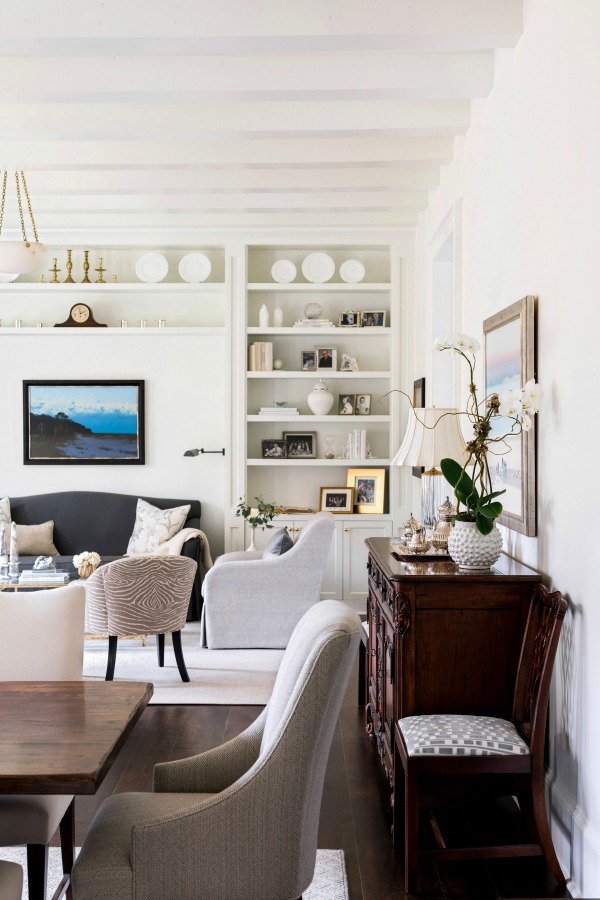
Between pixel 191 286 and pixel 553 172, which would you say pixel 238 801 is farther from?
pixel 191 286

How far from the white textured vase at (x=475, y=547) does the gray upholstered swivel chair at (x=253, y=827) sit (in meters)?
1.06

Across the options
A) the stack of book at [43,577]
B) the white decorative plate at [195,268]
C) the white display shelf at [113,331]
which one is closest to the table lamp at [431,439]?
the stack of book at [43,577]

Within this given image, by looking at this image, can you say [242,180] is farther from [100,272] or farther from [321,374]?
[100,272]

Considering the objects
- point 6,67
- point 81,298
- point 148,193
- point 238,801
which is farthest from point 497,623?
point 81,298

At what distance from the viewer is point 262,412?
693 cm

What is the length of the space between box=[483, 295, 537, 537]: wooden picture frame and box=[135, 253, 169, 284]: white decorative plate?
→ 3875 mm

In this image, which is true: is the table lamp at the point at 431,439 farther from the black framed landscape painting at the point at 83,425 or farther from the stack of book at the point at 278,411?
the black framed landscape painting at the point at 83,425

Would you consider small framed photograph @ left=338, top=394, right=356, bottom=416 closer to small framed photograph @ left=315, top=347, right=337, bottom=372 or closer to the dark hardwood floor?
small framed photograph @ left=315, top=347, right=337, bottom=372

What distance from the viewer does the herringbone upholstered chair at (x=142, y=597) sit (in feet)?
15.5

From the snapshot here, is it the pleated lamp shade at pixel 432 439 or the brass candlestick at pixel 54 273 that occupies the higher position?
the brass candlestick at pixel 54 273

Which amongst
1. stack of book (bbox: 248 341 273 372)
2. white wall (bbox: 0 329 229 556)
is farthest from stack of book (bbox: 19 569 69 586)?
stack of book (bbox: 248 341 273 372)

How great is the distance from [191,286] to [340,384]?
1503 millimetres

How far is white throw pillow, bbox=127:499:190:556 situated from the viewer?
21.8ft

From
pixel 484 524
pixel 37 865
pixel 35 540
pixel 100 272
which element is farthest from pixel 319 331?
pixel 37 865
